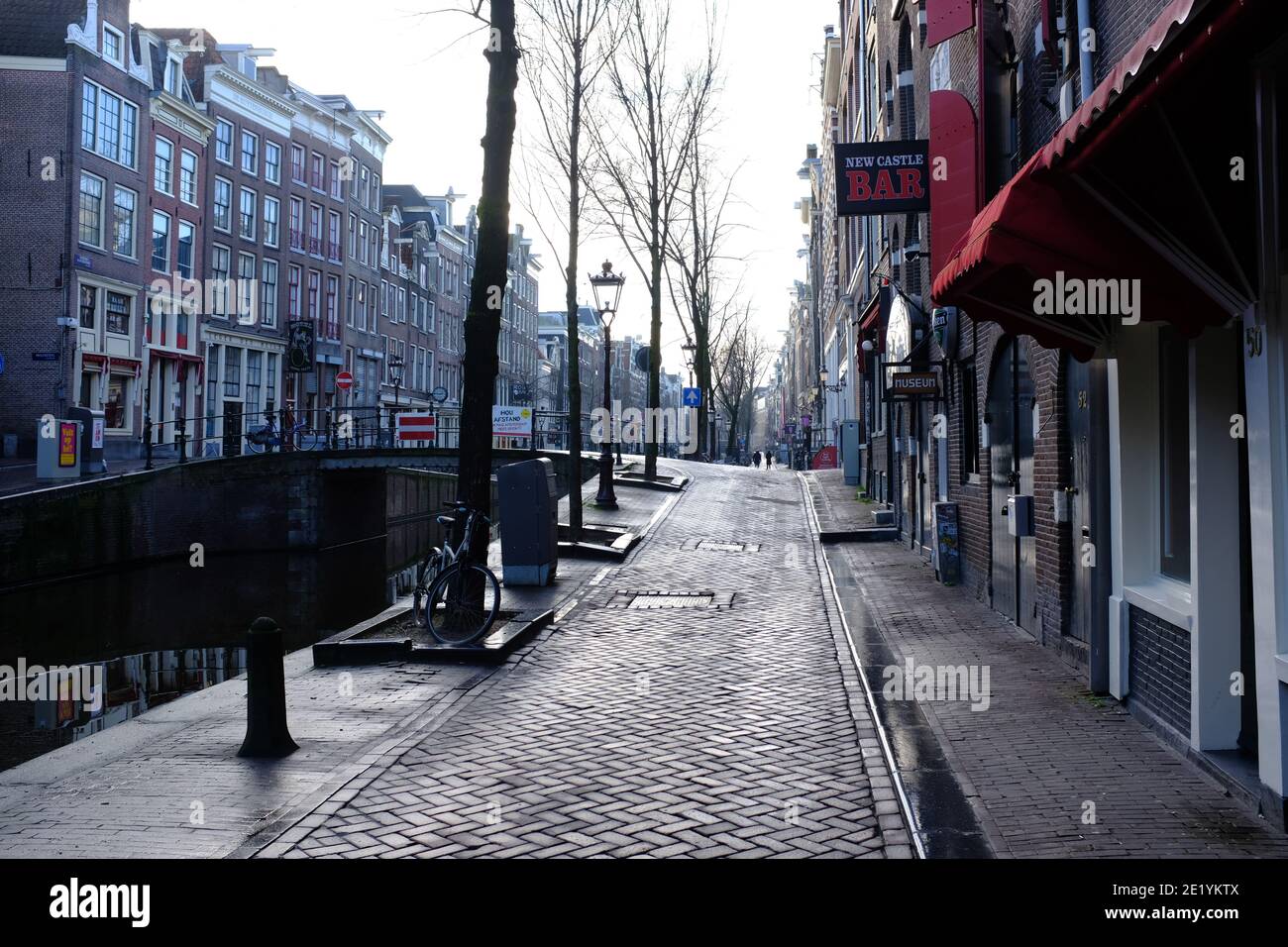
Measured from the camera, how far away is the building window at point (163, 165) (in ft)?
116

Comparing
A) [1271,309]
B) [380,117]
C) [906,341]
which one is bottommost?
[1271,309]

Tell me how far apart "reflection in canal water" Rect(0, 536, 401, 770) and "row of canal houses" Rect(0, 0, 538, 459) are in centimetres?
468

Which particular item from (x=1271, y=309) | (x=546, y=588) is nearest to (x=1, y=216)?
(x=546, y=588)

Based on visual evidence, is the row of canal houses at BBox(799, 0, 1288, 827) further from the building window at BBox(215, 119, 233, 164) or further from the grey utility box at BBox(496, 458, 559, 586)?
the building window at BBox(215, 119, 233, 164)

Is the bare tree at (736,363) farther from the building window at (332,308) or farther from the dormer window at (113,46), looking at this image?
the dormer window at (113,46)

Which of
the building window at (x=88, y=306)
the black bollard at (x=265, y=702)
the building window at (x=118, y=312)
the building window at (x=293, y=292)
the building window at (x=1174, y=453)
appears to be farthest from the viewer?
the building window at (x=293, y=292)

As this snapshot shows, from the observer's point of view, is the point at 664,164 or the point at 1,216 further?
the point at 1,216

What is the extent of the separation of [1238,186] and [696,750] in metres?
3.92

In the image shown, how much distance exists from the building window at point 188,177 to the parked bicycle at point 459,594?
31.4 meters

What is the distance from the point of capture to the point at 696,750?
629cm

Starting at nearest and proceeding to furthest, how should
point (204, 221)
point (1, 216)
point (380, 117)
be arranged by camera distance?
point (1, 216), point (204, 221), point (380, 117)
